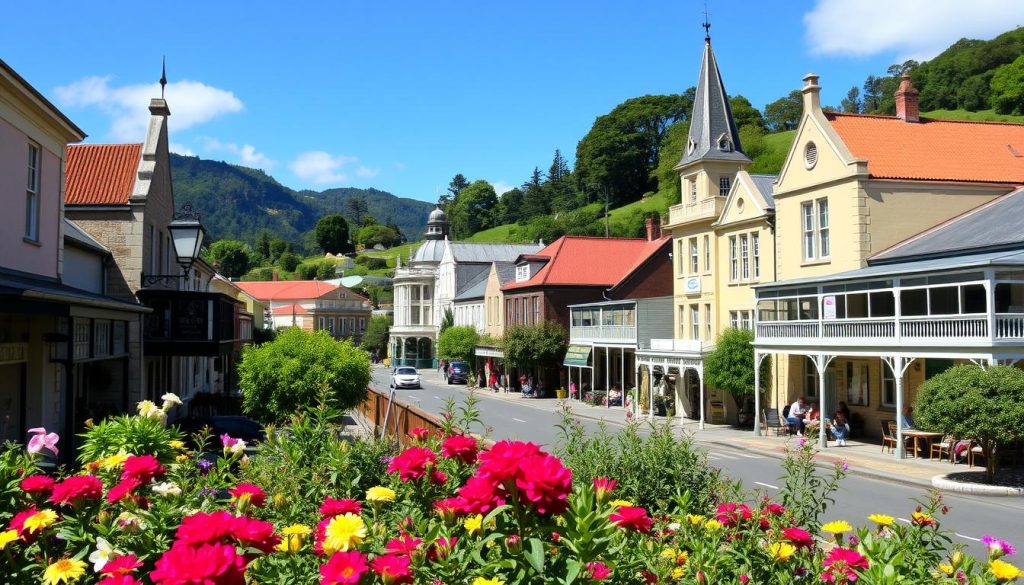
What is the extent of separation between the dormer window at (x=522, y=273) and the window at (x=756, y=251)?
22929mm

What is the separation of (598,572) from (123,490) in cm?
238

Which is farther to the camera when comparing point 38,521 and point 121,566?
point 38,521

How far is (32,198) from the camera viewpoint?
1602 centimetres

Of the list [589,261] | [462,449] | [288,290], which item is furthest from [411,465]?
[288,290]

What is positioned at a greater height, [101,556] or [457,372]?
[101,556]

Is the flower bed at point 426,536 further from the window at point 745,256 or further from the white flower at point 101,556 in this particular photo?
the window at point 745,256

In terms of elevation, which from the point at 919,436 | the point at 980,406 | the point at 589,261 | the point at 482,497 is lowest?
the point at 919,436

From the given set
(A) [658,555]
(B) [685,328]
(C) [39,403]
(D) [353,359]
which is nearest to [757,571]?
(A) [658,555]

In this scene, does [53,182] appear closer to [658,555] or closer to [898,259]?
[658,555]

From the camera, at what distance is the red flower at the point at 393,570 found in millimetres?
2914

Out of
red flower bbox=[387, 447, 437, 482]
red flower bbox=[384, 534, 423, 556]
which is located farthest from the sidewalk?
red flower bbox=[384, 534, 423, 556]

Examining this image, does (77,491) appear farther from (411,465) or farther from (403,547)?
(403,547)

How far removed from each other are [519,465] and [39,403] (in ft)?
52.5

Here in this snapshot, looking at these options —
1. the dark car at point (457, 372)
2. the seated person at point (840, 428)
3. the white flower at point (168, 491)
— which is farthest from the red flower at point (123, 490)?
the dark car at point (457, 372)
